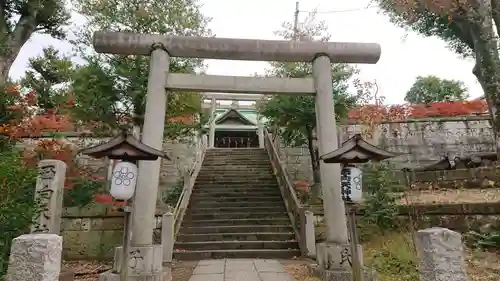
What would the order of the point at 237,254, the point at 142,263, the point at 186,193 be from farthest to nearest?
the point at 186,193 < the point at 237,254 < the point at 142,263

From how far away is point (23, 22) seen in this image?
10.8 metres

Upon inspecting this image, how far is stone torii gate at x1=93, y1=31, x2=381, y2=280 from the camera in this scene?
6236 mm

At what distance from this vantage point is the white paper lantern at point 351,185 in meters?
5.38

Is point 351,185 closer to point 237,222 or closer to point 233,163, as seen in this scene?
point 237,222

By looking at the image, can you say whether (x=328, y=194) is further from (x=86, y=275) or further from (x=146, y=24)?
(x=146, y=24)

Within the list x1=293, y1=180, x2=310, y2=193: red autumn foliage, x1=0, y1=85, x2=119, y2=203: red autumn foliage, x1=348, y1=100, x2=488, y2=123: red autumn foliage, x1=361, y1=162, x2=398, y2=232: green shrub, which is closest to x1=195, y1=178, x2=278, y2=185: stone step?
x1=293, y1=180, x2=310, y2=193: red autumn foliage

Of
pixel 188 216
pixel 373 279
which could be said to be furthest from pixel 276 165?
pixel 373 279

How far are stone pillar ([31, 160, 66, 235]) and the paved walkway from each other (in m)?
2.73

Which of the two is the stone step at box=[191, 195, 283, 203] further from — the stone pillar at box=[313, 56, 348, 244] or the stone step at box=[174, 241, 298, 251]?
the stone pillar at box=[313, 56, 348, 244]

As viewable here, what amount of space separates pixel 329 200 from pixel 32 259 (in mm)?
5146

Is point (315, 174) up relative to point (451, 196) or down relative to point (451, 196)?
up

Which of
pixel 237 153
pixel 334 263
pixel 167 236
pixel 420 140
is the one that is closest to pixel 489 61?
pixel 420 140

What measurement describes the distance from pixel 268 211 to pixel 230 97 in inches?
595

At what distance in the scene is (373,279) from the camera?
18.0 feet
